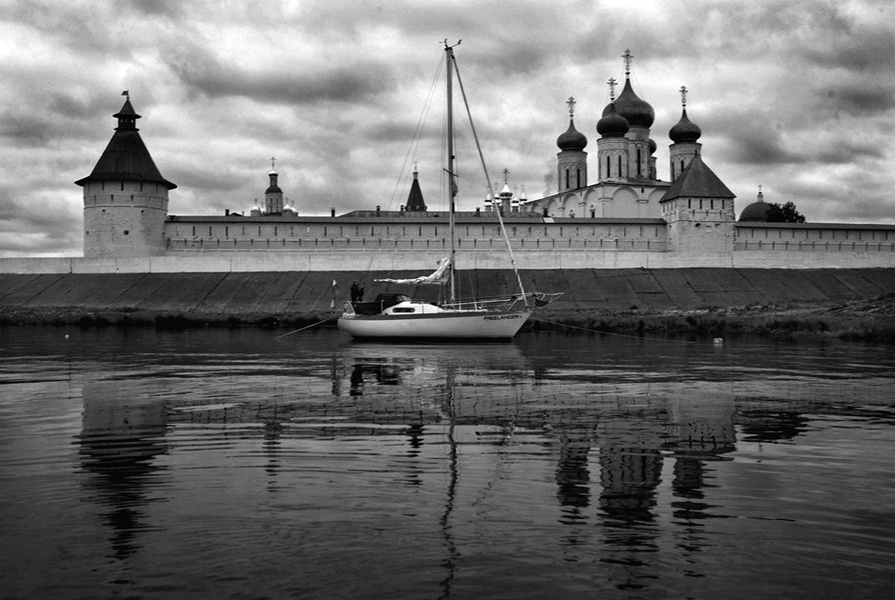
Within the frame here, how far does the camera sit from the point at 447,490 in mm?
6223

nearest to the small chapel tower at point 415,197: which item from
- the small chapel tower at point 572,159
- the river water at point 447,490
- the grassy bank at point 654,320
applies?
the small chapel tower at point 572,159

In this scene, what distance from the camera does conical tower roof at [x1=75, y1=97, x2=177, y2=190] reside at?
49438 mm

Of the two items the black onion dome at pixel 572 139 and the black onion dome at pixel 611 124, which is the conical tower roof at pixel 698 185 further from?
the black onion dome at pixel 572 139

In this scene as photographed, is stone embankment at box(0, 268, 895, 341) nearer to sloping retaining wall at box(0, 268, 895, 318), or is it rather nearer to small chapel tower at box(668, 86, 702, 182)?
sloping retaining wall at box(0, 268, 895, 318)

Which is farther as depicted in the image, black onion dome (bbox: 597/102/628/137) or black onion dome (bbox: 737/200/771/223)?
black onion dome (bbox: 737/200/771/223)

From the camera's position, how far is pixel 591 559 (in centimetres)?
476

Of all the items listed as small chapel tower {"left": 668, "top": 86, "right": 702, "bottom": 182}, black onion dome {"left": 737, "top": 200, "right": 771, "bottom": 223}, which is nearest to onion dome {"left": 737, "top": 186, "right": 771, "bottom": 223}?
black onion dome {"left": 737, "top": 200, "right": 771, "bottom": 223}

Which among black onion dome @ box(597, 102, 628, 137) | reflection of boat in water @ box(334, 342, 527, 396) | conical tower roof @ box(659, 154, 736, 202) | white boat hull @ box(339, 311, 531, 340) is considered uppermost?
black onion dome @ box(597, 102, 628, 137)

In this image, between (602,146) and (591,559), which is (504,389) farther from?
(602,146)

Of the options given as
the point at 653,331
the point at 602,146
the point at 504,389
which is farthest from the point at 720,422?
the point at 602,146

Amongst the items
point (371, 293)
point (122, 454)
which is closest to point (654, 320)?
point (371, 293)

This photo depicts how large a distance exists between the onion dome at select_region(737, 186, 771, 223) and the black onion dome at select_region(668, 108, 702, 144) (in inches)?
445

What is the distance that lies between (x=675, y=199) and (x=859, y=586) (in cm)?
4936

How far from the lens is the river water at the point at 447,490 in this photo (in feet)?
14.9
